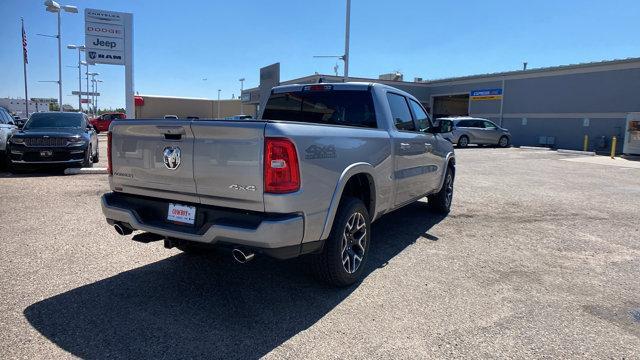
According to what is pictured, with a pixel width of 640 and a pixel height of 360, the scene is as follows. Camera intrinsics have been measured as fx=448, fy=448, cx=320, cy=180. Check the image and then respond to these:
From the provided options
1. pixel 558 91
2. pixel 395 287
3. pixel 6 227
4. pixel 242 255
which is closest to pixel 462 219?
pixel 395 287

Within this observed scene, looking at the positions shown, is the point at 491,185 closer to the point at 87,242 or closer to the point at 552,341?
the point at 552,341

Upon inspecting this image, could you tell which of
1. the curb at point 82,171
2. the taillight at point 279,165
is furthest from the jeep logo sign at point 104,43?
the taillight at point 279,165

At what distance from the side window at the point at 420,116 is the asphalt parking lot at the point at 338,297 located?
4.70 feet

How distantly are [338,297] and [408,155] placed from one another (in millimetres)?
2126

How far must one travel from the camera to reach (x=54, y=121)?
481 inches

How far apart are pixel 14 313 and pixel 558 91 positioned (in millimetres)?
28352

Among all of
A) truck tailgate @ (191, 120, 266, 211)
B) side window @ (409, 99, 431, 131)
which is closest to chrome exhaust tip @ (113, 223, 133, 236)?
truck tailgate @ (191, 120, 266, 211)

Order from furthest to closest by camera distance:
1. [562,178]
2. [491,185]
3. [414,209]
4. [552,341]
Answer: [562,178]
[491,185]
[414,209]
[552,341]

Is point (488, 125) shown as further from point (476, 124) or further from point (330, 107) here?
point (330, 107)

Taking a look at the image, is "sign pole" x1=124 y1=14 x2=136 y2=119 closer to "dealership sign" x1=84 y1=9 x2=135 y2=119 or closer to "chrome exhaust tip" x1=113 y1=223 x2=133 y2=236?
"dealership sign" x1=84 y1=9 x2=135 y2=119

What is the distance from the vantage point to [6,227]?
585cm

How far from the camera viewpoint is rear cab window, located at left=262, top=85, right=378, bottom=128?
490 cm

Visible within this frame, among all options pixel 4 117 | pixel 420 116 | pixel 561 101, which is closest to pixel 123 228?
pixel 420 116

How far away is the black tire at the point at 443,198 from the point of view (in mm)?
7104
